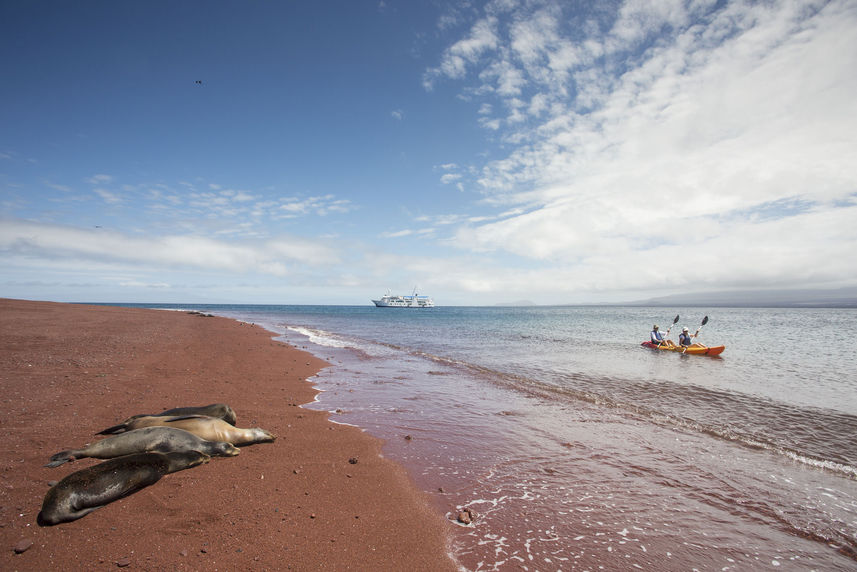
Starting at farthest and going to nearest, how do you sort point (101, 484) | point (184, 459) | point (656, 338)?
1. point (656, 338)
2. point (184, 459)
3. point (101, 484)

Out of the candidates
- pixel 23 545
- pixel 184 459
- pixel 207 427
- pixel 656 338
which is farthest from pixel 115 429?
pixel 656 338

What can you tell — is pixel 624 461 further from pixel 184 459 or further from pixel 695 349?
pixel 695 349

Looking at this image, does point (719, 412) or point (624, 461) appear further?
point (719, 412)

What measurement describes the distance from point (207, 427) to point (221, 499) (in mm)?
2159

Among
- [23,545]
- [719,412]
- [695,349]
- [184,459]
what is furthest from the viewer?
[695,349]

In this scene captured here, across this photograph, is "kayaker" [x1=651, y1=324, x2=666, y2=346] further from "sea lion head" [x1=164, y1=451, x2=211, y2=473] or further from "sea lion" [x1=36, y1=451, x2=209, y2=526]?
"sea lion" [x1=36, y1=451, x2=209, y2=526]

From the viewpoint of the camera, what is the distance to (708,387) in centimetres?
1410

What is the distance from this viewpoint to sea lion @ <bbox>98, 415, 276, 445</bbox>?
6340 millimetres

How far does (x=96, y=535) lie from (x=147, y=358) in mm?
11771

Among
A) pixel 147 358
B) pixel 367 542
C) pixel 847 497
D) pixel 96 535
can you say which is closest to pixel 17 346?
A: pixel 147 358

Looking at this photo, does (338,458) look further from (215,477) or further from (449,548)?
(449,548)

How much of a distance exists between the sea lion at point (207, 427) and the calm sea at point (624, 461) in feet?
8.59

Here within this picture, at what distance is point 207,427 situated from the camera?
644cm

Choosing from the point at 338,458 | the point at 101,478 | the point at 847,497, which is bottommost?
the point at 847,497
